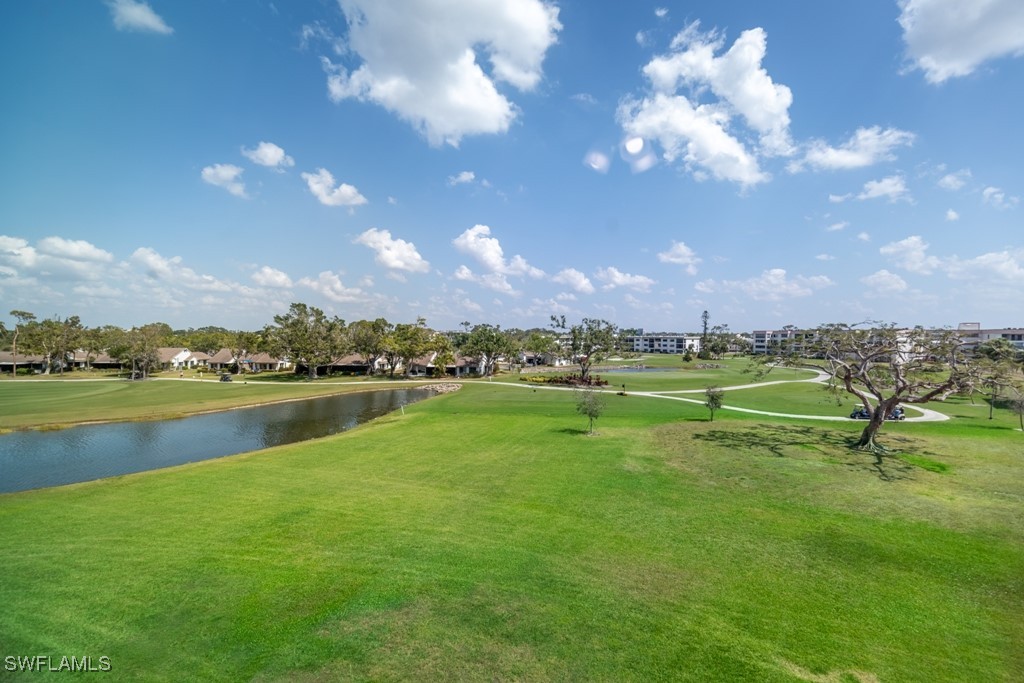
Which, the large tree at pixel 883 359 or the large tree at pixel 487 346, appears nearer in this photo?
the large tree at pixel 883 359

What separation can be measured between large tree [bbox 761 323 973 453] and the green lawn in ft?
10.8

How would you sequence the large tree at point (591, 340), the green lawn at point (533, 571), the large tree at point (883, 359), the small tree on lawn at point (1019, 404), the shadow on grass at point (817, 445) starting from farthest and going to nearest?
1. the large tree at point (591, 340)
2. the small tree on lawn at point (1019, 404)
3. the large tree at point (883, 359)
4. the shadow on grass at point (817, 445)
5. the green lawn at point (533, 571)

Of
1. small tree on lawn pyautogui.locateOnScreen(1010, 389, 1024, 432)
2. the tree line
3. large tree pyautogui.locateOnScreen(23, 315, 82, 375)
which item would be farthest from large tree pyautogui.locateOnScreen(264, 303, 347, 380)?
small tree on lawn pyautogui.locateOnScreen(1010, 389, 1024, 432)

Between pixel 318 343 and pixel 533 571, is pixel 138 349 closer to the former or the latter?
pixel 318 343

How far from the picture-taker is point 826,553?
1202 cm

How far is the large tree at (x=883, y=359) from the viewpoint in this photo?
880 inches

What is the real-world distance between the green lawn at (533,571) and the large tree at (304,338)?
204ft

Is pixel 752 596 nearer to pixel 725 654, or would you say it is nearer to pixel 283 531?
pixel 725 654

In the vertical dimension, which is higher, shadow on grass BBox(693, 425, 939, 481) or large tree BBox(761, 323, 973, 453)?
large tree BBox(761, 323, 973, 453)

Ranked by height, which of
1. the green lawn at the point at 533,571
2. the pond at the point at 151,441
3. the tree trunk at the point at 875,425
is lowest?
the pond at the point at 151,441

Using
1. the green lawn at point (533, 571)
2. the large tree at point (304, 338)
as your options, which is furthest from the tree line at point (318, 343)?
the green lawn at point (533, 571)

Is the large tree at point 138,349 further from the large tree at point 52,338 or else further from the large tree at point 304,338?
the large tree at point 304,338

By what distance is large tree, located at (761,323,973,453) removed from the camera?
2234cm

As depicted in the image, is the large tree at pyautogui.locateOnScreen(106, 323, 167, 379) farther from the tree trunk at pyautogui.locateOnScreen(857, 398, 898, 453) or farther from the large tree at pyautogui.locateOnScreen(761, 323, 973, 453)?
the tree trunk at pyautogui.locateOnScreen(857, 398, 898, 453)
